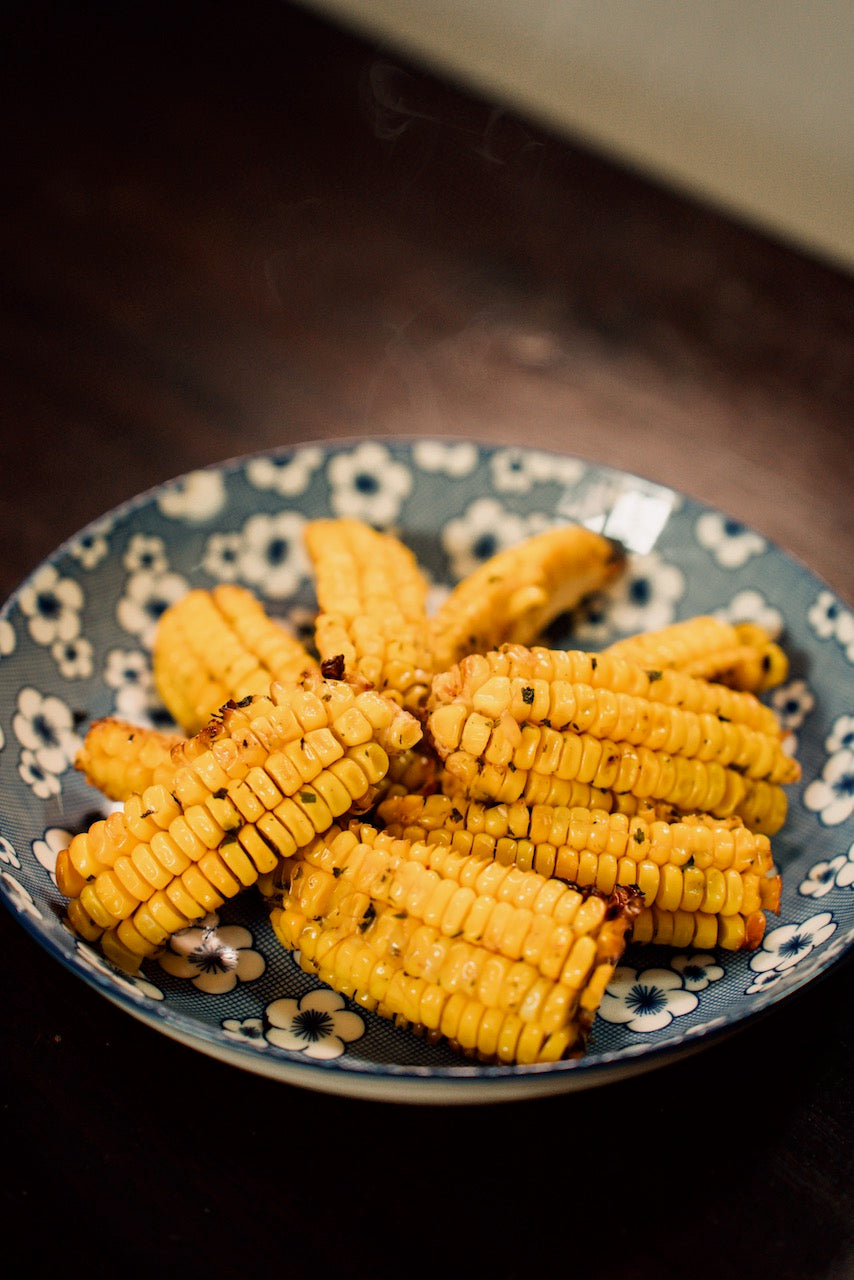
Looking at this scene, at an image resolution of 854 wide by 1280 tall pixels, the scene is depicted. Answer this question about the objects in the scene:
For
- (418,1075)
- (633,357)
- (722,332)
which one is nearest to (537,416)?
(633,357)

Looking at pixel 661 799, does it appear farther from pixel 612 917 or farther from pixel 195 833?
pixel 195 833

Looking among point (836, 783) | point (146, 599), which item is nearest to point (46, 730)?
point (146, 599)

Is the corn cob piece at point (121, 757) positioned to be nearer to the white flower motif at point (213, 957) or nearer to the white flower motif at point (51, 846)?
the white flower motif at point (51, 846)

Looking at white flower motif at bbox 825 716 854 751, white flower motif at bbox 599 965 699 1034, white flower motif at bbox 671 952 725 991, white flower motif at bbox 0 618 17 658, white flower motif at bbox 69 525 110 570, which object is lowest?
white flower motif at bbox 0 618 17 658

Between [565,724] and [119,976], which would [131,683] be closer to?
[119,976]

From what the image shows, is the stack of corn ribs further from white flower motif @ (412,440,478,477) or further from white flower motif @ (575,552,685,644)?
white flower motif @ (412,440,478,477)

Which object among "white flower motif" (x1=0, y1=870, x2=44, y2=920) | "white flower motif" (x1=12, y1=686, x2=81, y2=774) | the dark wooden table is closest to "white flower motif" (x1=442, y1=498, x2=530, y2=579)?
the dark wooden table

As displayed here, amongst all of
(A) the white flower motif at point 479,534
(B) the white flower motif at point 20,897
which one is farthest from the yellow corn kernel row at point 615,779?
(A) the white flower motif at point 479,534
